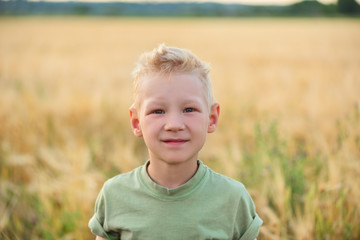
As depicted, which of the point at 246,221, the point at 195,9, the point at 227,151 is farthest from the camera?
the point at 195,9

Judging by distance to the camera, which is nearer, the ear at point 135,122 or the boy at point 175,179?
the boy at point 175,179

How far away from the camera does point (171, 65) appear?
1145 mm

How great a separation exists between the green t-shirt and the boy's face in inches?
Answer: 4.0

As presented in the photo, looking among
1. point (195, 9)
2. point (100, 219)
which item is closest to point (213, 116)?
point (100, 219)

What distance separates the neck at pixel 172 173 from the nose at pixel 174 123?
132 millimetres

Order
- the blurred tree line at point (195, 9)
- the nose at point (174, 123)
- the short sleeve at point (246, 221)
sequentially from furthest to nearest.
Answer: the blurred tree line at point (195, 9)
the short sleeve at point (246, 221)
the nose at point (174, 123)

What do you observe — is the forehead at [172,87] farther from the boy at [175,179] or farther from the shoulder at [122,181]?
the shoulder at [122,181]

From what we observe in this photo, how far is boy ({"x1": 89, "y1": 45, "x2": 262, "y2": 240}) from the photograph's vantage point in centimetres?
113

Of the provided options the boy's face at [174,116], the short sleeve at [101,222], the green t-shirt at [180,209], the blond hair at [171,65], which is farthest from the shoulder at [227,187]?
the short sleeve at [101,222]

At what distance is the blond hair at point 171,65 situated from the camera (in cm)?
115

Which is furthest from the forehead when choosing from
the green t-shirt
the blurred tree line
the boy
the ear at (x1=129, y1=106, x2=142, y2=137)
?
the blurred tree line

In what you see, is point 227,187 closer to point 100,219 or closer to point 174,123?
point 174,123

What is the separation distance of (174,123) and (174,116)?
3 centimetres

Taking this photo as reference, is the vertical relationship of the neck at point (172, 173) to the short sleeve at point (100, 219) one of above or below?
above
